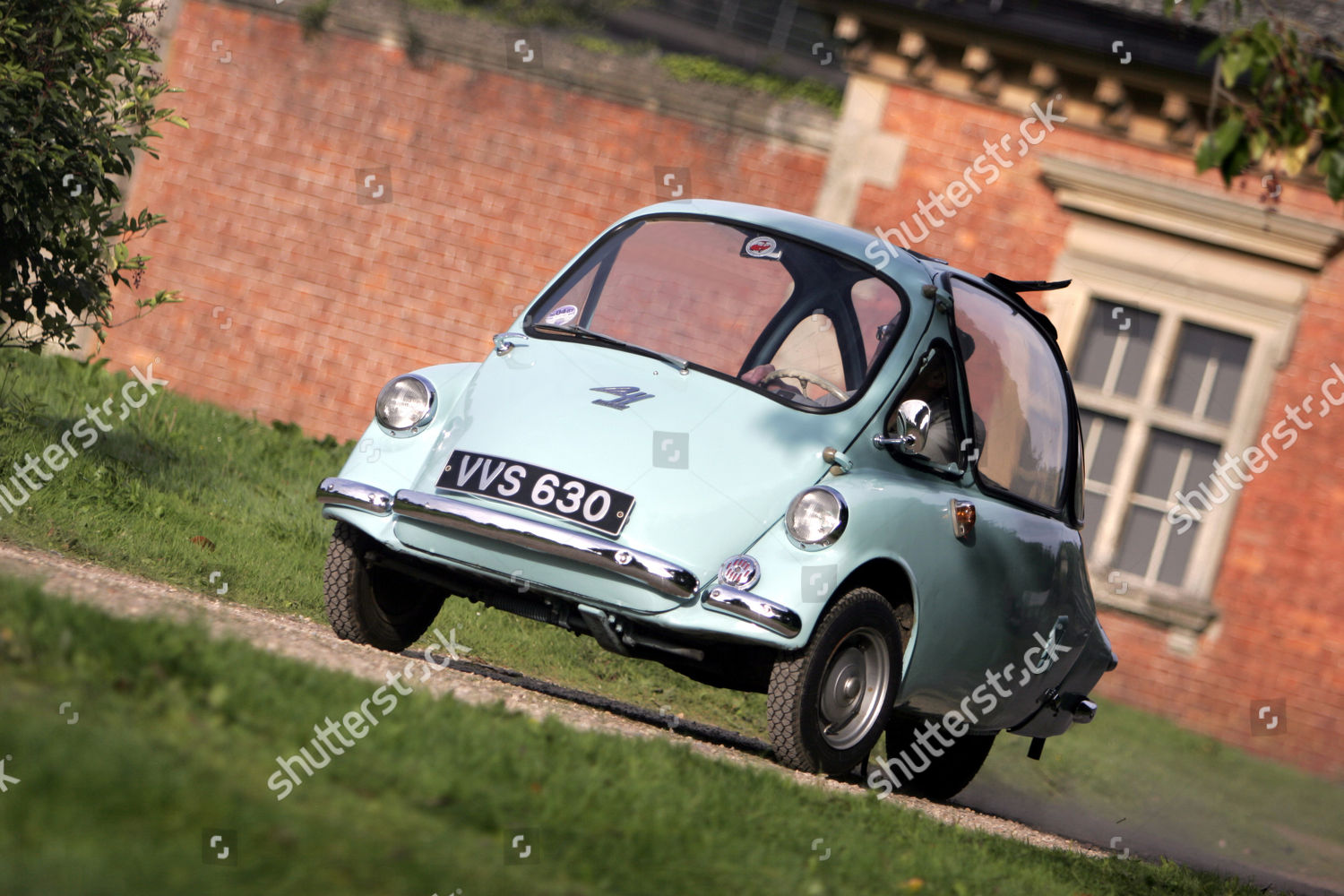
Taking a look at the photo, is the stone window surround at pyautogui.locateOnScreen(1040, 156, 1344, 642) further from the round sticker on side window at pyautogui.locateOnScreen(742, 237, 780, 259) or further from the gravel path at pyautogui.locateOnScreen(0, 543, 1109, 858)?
the round sticker on side window at pyautogui.locateOnScreen(742, 237, 780, 259)

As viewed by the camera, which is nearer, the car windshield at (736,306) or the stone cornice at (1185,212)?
the car windshield at (736,306)

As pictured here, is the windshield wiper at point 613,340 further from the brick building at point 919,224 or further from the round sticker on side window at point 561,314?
the brick building at point 919,224

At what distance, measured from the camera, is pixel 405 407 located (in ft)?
18.8

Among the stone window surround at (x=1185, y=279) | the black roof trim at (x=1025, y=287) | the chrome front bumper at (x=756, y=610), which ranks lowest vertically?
A: the chrome front bumper at (x=756, y=610)

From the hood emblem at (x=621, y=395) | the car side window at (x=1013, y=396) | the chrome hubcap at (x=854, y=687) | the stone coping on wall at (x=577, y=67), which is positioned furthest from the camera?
the stone coping on wall at (x=577, y=67)

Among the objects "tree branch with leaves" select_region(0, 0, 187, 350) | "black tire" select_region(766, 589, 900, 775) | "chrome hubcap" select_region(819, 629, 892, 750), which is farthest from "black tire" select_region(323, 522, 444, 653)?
"tree branch with leaves" select_region(0, 0, 187, 350)

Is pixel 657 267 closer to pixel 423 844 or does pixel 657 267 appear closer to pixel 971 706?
pixel 971 706

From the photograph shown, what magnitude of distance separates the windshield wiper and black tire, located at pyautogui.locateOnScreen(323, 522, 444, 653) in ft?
3.72

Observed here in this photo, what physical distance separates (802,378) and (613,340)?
2.54ft

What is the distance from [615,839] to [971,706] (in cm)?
311

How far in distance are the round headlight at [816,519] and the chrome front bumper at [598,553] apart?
0.30m

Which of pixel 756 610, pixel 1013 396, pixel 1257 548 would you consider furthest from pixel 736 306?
pixel 1257 548

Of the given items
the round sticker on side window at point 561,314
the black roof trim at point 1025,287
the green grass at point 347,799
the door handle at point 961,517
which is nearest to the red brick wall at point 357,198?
the black roof trim at point 1025,287

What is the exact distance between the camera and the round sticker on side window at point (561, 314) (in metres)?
6.23
